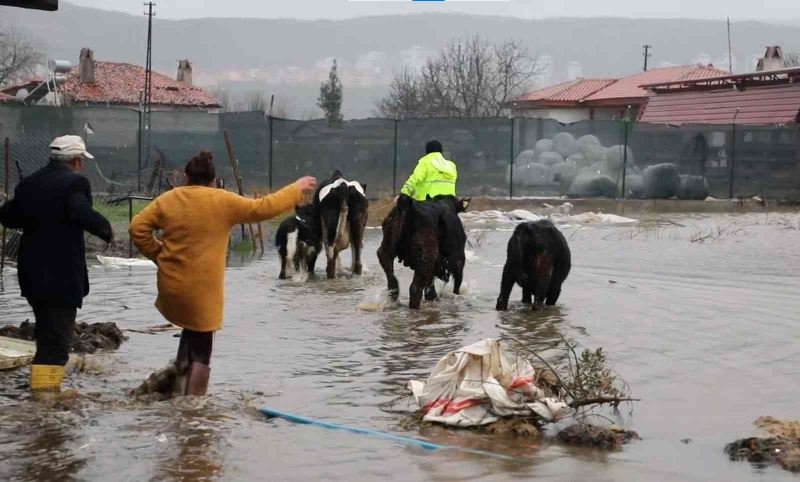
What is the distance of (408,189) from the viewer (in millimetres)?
15633

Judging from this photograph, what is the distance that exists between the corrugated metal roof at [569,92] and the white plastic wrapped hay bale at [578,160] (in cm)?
3999

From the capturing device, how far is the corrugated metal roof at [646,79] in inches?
2873

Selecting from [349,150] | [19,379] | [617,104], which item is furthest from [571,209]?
[617,104]

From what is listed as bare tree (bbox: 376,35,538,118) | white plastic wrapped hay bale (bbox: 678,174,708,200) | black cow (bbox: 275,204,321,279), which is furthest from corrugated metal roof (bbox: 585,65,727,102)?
black cow (bbox: 275,204,321,279)

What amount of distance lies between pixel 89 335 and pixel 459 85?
232 feet

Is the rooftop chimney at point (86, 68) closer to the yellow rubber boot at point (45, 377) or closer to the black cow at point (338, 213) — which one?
the black cow at point (338, 213)

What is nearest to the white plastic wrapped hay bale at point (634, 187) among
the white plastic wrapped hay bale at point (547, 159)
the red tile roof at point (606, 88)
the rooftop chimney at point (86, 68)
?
the white plastic wrapped hay bale at point (547, 159)

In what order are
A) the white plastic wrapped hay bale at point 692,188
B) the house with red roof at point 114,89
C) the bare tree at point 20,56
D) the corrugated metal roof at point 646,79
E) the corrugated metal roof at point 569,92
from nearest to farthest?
the white plastic wrapped hay bale at point 692,188
the house with red roof at point 114,89
the corrugated metal roof at point 646,79
the corrugated metal roof at point 569,92
the bare tree at point 20,56

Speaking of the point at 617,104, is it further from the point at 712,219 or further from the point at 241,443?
the point at 241,443

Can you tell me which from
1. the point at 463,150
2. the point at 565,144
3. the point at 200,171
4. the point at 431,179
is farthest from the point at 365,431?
the point at 565,144

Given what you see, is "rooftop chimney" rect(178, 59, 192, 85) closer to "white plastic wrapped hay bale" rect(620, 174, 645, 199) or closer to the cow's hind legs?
"white plastic wrapped hay bale" rect(620, 174, 645, 199)

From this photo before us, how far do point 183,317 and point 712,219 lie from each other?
23817mm

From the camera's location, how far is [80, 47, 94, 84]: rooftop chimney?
66.7 meters

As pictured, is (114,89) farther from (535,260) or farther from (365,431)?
(365,431)
